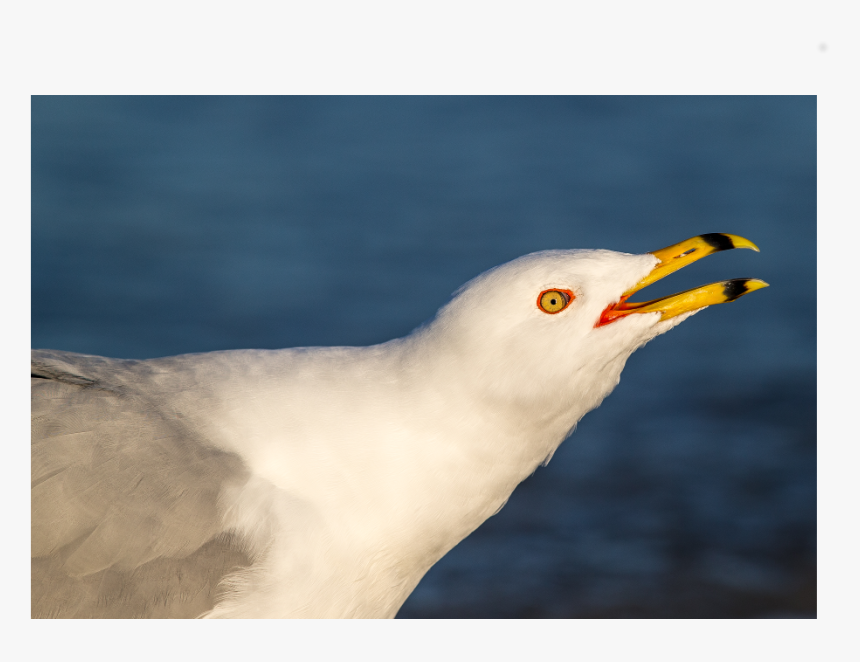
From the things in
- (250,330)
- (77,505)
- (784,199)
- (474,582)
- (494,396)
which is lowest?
(474,582)

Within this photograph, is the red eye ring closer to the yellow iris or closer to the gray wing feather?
the yellow iris

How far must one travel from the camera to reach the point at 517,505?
181 inches

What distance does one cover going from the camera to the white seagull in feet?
7.22

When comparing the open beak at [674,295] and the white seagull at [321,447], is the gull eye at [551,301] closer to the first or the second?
the white seagull at [321,447]

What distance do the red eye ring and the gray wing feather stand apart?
35.4 inches

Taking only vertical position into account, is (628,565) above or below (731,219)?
below

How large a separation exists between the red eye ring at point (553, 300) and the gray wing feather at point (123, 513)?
90cm

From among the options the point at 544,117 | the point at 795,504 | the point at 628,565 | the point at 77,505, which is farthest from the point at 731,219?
the point at 77,505

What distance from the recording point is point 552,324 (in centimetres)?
226

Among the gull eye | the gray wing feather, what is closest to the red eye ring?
the gull eye

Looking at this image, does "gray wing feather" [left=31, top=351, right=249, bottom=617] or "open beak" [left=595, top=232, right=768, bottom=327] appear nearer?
"gray wing feather" [left=31, top=351, right=249, bottom=617]

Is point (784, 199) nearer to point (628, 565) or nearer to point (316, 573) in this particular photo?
point (628, 565)

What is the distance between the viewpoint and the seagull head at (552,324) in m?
2.26
